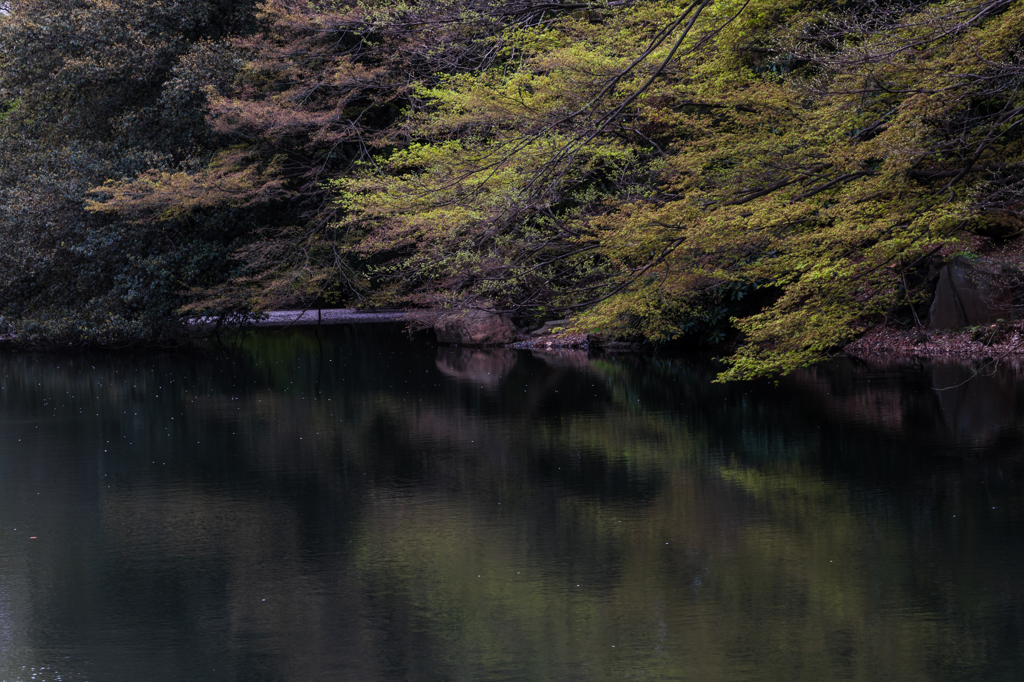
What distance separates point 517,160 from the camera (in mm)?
12820

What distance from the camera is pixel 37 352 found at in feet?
66.5

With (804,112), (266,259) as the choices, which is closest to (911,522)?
(804,112)

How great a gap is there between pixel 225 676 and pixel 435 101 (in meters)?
13.7

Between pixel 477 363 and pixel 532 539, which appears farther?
pixel 477 363

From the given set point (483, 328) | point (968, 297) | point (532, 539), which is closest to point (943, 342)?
point (968, 297)

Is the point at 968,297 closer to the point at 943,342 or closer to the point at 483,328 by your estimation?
the point at 943,342

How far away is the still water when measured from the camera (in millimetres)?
4016

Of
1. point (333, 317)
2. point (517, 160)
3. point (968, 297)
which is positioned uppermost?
point (517, 160)

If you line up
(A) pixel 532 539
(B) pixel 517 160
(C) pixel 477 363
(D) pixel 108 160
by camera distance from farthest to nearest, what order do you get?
(D) pixel 108 160, (C) pixel 477 363, (B) pixel 517 160, (A) pixel 532 539

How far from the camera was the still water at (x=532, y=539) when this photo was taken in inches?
158

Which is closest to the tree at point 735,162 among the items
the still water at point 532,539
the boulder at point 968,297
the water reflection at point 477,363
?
the boulder at point 968,297

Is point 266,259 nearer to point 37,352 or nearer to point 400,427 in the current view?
point 37,352

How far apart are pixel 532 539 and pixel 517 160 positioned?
313 inches

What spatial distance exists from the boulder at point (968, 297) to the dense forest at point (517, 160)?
44cm
